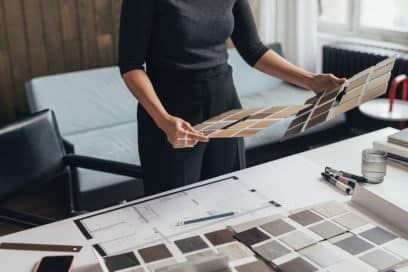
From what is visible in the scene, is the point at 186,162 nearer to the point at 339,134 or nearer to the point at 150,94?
the point at 150,94

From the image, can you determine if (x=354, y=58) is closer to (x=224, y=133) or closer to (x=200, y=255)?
(x=224, y=133)

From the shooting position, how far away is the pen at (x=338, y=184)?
5.11 feet

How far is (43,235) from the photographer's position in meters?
1.39

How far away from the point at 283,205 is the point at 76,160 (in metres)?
0.84

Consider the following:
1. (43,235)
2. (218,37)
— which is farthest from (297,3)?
(43,235)

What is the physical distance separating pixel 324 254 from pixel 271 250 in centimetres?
12

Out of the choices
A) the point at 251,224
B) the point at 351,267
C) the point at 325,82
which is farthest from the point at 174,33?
the point at 351,267

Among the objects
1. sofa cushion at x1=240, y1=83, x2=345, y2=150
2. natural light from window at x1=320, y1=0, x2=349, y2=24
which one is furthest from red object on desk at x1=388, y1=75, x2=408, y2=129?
natural light from window at x1=320, y1=0, x2=349, y2=24

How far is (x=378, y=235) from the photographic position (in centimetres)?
134

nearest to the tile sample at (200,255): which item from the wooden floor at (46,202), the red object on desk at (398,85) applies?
the wooden floor at (46,202)

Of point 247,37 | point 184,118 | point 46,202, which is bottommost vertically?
point 46,202

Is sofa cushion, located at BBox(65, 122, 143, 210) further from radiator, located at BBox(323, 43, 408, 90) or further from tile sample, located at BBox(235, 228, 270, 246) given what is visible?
radiator, located at BBox(323, 43, 408, 90)

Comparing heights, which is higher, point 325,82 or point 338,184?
point 325,82

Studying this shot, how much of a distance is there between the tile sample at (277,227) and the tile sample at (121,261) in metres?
0.33
